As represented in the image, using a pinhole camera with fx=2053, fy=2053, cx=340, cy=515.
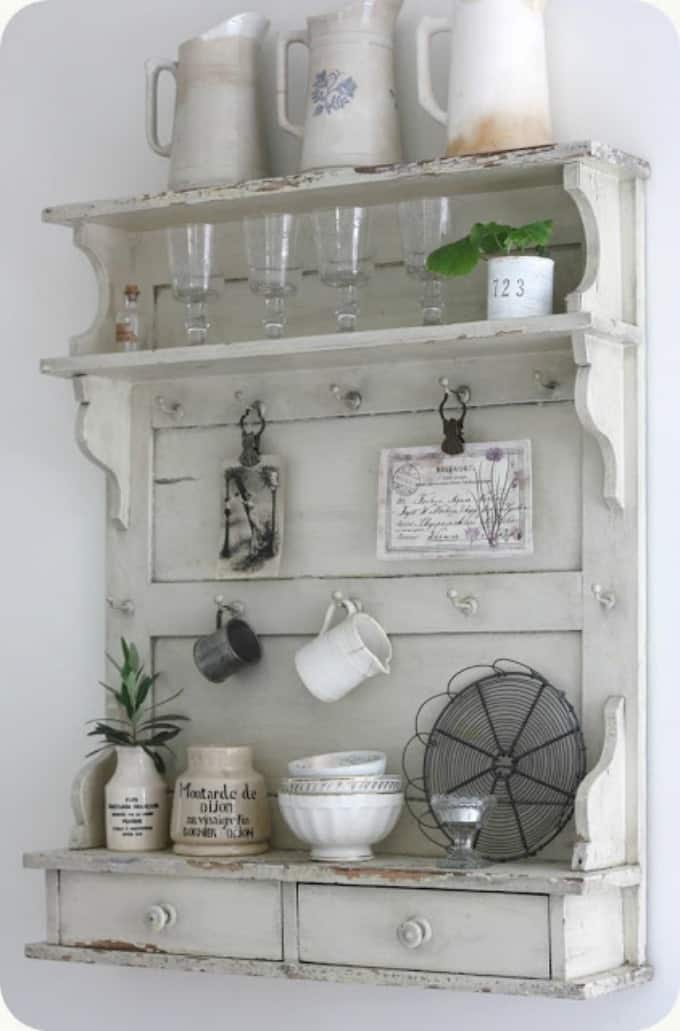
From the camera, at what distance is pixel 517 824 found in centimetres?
270

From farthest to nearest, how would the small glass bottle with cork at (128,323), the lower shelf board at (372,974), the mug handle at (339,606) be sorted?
the small glass bottle with cork at (128,323) → the mug handle at (339,606) → the lower shelf board at (372,974)

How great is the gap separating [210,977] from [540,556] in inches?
32.5

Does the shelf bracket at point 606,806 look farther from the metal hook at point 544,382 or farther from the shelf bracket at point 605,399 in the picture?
the metal hook at point 544,382

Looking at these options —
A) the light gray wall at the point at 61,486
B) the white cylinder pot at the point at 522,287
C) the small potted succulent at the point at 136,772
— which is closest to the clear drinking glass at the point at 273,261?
the light gray wall at the point at 61,486

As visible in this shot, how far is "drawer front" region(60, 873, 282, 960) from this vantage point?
2717 millimetres

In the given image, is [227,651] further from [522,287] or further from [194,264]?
[522,287]

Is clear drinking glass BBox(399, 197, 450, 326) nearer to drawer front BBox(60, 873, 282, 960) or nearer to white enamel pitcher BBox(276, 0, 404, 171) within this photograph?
white enamel pitcher BBox(276, 0, 404, 171)

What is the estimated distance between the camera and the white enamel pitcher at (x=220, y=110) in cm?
291

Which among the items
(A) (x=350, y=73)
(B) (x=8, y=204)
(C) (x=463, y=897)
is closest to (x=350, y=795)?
(C) (x=463, y=897)

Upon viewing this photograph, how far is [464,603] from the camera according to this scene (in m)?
2.79

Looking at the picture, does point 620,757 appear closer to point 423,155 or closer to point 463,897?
point 463,897

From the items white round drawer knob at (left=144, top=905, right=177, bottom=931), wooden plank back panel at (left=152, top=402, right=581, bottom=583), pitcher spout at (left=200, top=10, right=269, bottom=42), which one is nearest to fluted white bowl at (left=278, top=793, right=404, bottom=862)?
white round drawer knob at (left=144, top=905, right=177, bottom=931)

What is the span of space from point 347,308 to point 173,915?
857mm

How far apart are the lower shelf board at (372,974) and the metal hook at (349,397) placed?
2.54 feet
